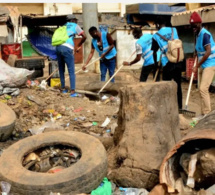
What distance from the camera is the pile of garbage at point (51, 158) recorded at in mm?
4026

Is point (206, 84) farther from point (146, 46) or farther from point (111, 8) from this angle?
point (111, 8)

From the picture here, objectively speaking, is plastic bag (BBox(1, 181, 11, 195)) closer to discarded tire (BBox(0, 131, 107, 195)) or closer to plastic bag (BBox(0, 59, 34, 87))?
discarded tire (BBox(0, 131, 107, 195))

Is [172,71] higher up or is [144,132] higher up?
[172,71]

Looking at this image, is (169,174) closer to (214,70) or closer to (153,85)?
(153,85)

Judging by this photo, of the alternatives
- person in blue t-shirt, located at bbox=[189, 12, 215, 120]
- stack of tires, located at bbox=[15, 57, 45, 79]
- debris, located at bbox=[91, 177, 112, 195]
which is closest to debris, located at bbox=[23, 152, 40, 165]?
debris, located at bbox=[91, 177, 112, 195]

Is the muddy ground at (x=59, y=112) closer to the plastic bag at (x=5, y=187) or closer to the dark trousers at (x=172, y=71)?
the dark trousers at (x=172, y=71)

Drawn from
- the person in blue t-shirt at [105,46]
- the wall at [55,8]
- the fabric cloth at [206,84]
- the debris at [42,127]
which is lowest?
the debris at [42,127]

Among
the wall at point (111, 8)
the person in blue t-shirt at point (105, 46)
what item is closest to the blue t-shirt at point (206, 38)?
the person in blue t-shirt at point (105, 46)

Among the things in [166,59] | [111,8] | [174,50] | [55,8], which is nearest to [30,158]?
[174,50]

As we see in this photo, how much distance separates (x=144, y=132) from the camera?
156 inches

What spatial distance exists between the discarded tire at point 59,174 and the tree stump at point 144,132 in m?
0.29

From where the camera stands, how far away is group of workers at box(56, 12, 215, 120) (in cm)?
602

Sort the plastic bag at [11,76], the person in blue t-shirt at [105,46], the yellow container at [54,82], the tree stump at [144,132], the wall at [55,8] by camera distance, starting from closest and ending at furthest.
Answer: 1. the tree stump at [144,132]
2. the plastic bag at [11,76]
3. the person in blue t-shirt at [105,46]
4. the yellow container at [54,82]
5. the wall at [55,8]

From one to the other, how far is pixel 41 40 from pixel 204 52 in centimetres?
1538
